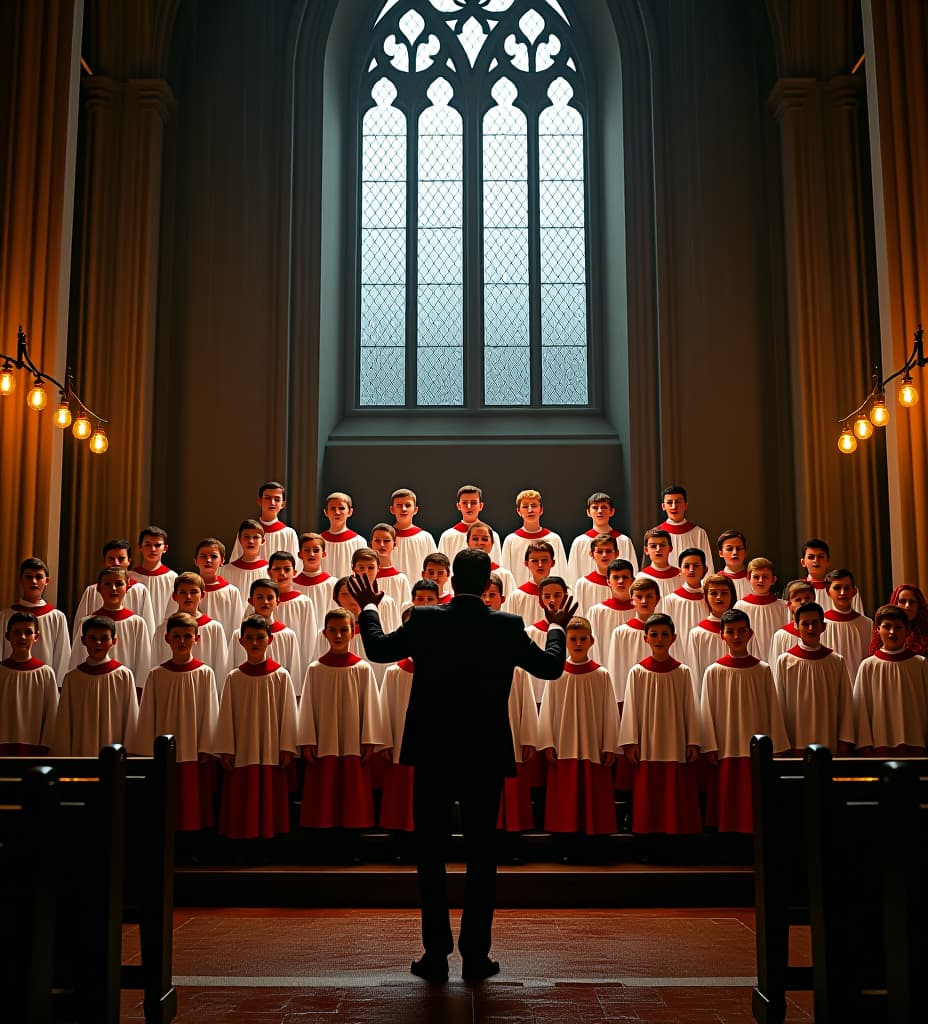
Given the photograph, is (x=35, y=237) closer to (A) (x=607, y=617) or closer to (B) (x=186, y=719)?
(B) (x=186, y=719)

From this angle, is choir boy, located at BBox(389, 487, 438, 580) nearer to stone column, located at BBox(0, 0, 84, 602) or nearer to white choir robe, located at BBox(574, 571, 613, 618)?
white choir robe, located at BBox(574, 571, 613, 618)

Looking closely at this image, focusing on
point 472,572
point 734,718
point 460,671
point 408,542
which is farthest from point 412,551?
point 460,671

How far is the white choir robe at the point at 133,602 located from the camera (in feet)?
28.5

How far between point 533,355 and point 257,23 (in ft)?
14.6

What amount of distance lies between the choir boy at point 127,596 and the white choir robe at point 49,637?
1.20ft

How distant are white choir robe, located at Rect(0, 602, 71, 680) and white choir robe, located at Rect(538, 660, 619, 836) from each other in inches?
133

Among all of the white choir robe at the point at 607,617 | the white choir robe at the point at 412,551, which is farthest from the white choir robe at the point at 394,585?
the white choir robe at the point at 607,617

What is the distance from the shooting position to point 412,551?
32.2ft

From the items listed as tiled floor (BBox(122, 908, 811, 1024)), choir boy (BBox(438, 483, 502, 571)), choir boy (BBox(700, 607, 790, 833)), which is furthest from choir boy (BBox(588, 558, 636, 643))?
tiled floor (BBox(122, 908, 811, 1024))

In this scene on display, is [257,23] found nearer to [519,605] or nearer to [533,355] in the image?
[533,355]

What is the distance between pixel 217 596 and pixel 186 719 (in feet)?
6.15

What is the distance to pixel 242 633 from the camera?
7.23m

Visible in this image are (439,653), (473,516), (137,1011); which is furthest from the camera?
(473,516)

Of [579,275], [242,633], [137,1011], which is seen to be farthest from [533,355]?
[137,1011]
